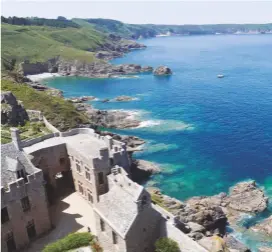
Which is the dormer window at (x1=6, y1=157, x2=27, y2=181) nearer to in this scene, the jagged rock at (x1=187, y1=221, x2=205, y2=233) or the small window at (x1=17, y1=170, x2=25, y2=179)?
the small window at (x1=17, y1=170, x2=25, y2=179)

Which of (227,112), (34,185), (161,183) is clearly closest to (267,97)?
(227,112)

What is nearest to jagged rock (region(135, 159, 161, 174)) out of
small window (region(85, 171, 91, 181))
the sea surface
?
the sea surface

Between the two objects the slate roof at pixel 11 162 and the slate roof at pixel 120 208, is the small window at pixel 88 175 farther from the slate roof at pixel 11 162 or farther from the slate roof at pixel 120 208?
the slate roof at pixel 120 208

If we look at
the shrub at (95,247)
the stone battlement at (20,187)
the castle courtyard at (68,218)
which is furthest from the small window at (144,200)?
the stone battlement at (20,187)

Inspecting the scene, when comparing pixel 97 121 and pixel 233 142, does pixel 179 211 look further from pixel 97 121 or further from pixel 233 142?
pixel 97 121

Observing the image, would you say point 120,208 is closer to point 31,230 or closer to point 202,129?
point 31,230

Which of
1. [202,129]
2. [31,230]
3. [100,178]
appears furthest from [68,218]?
[202,129]

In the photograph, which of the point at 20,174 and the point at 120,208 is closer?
the point at 120,208
